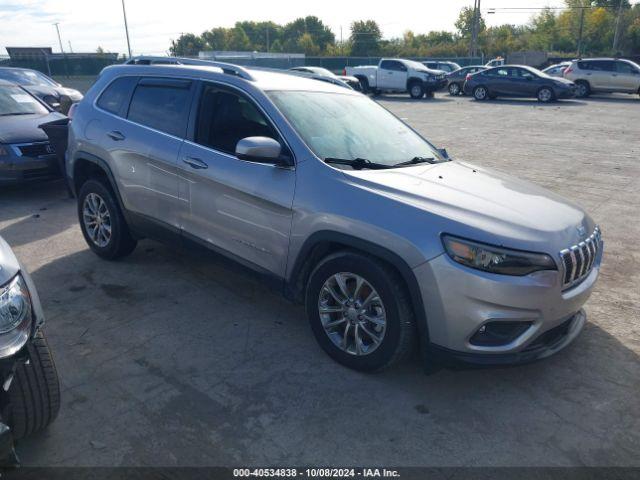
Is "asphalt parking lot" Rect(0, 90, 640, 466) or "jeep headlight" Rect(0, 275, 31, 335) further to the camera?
"asphalt parking lot" Rect(0, 90, 640, 466)

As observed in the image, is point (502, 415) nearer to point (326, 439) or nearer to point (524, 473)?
point (524, 473)

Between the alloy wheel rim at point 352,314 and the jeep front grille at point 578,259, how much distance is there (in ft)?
3.49

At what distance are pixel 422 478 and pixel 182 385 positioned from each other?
154 centimetres

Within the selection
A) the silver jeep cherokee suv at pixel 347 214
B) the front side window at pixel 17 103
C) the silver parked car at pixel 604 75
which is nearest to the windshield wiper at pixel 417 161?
the silver jeep cherokee suv at pixel 347 214

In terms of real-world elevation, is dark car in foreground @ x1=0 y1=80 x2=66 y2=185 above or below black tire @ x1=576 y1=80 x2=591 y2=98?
above

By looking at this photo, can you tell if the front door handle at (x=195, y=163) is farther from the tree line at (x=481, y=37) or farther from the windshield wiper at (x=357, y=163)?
the tree line at (x=481, y=37)

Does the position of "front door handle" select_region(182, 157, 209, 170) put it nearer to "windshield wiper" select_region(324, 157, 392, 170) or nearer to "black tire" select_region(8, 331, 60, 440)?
"windshield wiper" select_region(324, 157, 392, 170)

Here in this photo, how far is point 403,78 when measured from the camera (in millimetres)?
25375

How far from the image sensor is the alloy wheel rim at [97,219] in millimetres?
5086

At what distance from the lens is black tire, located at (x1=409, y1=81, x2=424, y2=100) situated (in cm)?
2511

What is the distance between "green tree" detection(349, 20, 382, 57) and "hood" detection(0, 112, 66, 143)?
79732 millimetres

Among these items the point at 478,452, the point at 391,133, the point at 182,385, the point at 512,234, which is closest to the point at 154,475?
the point at 182,385

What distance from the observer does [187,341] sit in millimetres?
3770

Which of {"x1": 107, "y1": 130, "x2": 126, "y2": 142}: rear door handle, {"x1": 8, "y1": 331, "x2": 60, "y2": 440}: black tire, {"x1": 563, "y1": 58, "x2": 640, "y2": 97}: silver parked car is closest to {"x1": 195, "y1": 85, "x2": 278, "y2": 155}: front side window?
{"x1": 107, "y1": 130, "x2": 126, "y2": 142}: rear door handle
